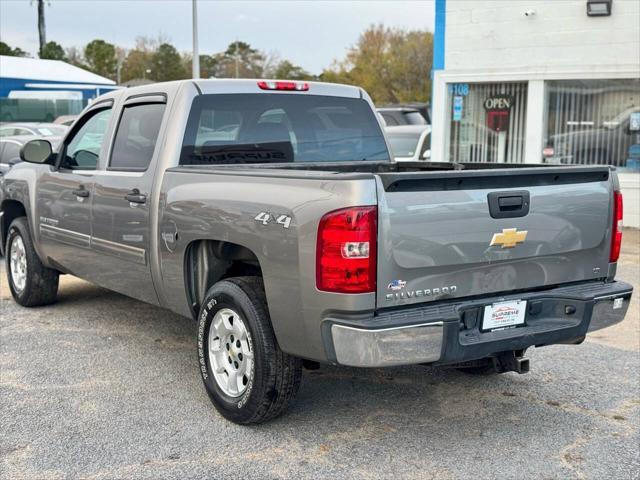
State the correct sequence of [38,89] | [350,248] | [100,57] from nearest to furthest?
1. [350,248]
2. [38,89]
3. [100,57]

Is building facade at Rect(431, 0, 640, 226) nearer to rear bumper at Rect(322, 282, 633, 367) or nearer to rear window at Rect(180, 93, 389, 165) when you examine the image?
rear window at Rect(180, 93, 389, 165)

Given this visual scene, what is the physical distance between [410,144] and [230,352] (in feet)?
32.4

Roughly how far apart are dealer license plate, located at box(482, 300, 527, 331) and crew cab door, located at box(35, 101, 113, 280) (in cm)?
317

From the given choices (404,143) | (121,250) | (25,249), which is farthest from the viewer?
(404,143)

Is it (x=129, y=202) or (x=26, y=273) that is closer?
(x=129, y=202)

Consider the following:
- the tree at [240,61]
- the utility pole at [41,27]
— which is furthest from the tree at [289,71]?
the utility pole at [41,27]

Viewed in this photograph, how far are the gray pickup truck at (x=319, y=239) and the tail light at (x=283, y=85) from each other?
0.02 m

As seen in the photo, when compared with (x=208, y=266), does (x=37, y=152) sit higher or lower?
higher

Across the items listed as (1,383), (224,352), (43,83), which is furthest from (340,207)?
(43,83)

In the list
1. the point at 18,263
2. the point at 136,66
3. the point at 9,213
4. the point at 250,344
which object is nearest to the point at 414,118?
A: the point at 9,213

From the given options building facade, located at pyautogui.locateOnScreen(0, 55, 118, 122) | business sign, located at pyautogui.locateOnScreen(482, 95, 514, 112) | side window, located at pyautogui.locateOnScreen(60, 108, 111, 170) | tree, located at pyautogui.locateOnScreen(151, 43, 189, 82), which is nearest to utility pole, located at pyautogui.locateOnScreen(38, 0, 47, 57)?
building facade, located at pyautogui.locateOnScreen(0, 55, 118, 122)

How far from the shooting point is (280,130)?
5602mm

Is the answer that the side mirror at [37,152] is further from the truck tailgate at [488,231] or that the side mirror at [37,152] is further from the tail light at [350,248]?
the truck tailgate at [488,231]

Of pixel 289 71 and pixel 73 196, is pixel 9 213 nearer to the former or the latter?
pixel 73 196
